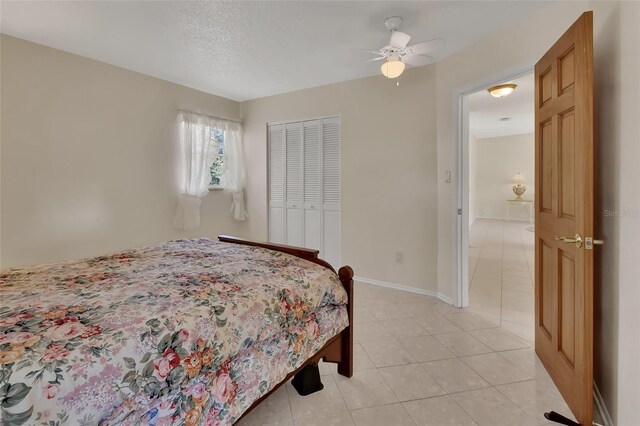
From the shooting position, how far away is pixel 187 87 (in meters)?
4.09

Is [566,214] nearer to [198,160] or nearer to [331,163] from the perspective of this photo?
[331,163]

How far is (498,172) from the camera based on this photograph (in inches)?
362

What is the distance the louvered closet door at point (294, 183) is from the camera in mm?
4395

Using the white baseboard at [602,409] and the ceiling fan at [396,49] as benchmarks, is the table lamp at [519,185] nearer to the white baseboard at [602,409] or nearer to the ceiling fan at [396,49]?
the ceiling fan at [396,49]

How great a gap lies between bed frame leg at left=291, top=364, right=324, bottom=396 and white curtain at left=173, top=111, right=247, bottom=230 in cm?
290

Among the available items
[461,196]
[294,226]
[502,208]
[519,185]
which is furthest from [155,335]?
[502,208]

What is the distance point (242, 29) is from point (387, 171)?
2.06m

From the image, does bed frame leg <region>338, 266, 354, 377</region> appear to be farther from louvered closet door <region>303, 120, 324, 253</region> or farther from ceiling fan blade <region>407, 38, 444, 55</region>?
louvered closet door <region>303, 120, 324, 253</region>

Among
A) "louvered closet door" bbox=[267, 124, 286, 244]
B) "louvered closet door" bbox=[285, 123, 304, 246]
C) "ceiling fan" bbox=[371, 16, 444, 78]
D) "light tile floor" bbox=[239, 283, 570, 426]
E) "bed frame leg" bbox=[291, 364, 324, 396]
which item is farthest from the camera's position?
"louvered closet door" bbox=[267, 124, 286, 244]

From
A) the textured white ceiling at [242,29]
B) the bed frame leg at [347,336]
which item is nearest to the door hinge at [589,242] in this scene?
the bed frame leg at [347,336]

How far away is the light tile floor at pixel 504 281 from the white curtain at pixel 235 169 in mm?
3327

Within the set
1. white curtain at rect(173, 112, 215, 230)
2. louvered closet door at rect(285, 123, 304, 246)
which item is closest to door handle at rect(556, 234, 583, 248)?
louvered closet door at rect(285, 123, 304, 246)

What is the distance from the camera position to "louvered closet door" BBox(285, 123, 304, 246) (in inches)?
173

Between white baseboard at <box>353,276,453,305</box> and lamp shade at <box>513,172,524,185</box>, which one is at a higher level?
lamp shade at <box>513,172,524,185</box>
